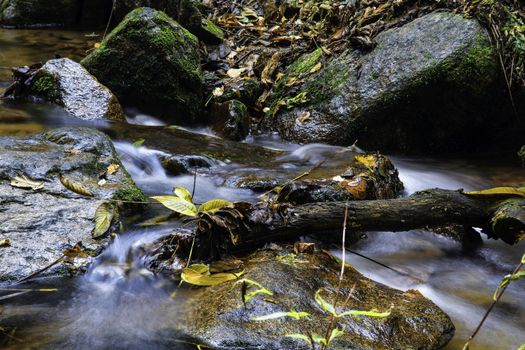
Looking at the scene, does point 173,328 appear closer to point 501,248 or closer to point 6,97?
point 501,248

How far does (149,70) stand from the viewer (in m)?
6.43

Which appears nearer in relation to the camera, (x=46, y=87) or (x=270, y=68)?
(x=46, y=87)

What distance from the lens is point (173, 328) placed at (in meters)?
2.66

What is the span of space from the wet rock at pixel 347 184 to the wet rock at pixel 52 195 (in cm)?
115

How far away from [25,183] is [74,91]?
9.33 feet

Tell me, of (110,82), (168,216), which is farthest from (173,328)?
(110,82)

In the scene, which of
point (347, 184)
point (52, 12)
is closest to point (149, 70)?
point (347, 184)

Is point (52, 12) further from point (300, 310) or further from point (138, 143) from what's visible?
point (300, 310)

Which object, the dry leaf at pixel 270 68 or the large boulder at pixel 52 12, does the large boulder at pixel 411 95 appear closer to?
the dry leaf at pixel 270 68

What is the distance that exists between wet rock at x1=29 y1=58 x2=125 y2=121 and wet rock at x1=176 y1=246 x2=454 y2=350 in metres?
3.67

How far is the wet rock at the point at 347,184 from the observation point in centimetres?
397

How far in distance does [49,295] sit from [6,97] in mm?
4352

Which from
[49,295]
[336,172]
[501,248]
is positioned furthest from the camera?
[336,172]

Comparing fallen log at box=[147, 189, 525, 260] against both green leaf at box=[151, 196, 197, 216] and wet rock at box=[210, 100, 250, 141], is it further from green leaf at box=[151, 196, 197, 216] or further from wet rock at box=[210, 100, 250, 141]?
wet rock at box=[210, 100, 250, 141]
